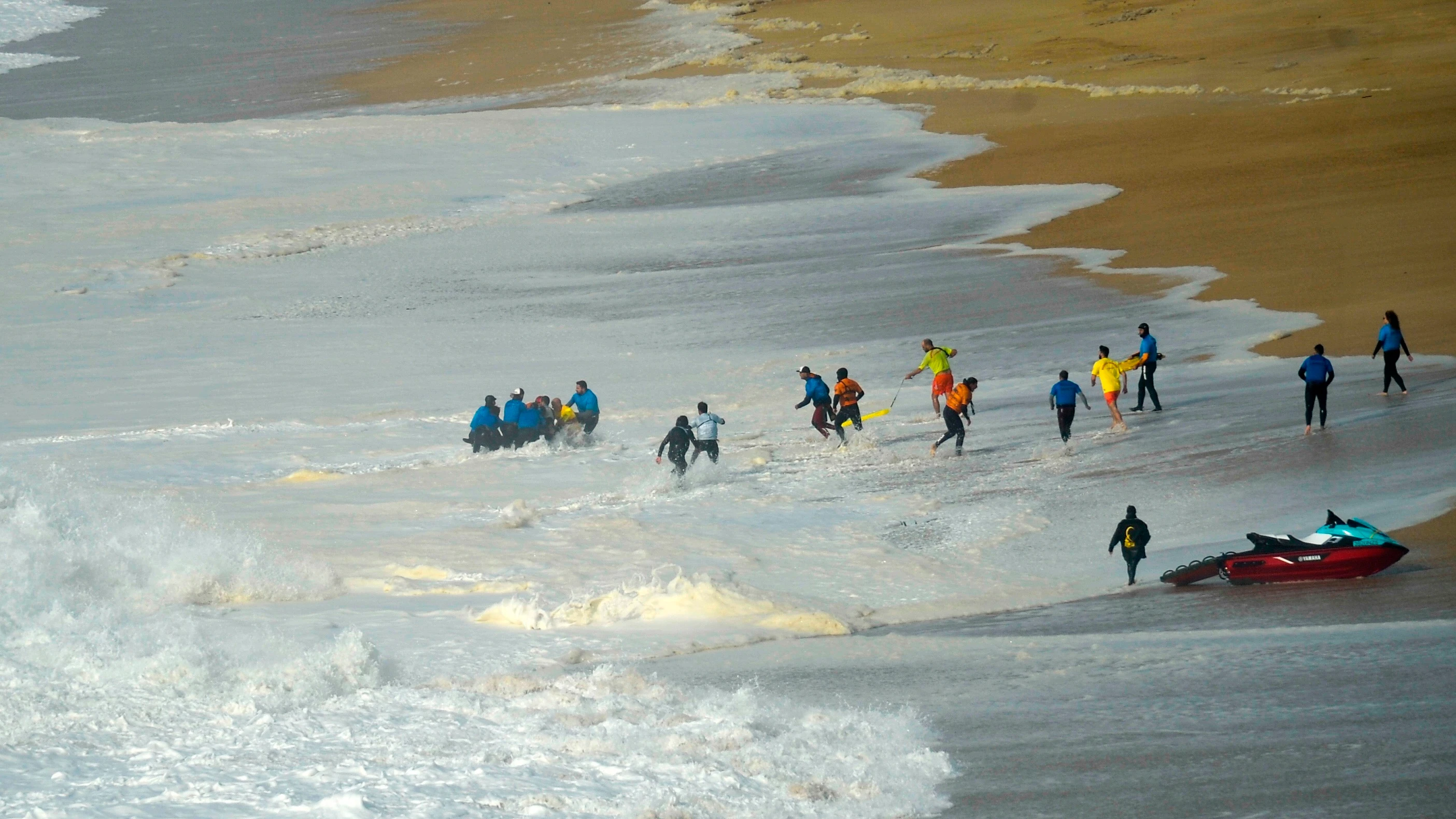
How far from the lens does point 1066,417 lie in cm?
1933

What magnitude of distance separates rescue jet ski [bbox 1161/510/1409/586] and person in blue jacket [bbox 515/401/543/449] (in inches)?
400

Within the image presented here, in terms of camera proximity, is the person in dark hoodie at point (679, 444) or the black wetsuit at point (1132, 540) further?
the person in dark hoodie at point (679, 444)

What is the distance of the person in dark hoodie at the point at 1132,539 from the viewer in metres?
14.0

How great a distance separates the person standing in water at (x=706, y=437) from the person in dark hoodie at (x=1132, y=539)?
6.26 metres

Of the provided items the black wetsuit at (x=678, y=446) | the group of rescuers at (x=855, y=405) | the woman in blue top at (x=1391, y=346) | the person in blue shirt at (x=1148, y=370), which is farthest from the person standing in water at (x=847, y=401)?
the woman in blue top at (x=1391, y=346)

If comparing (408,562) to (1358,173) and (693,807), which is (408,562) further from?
(1358,173)

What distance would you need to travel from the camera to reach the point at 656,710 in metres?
10.9

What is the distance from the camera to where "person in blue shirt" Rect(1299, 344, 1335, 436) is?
60.6 feet

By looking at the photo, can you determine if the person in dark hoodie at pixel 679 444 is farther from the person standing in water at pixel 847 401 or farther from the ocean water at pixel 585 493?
the person standing in water at pixel 847 401

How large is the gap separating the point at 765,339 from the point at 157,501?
12409mm

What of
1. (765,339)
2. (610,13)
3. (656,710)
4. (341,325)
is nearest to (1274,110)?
(765,339)

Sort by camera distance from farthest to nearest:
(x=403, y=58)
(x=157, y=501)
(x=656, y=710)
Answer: (x=403, y=58)
(x=157, y=501)
(x=656, y=710)

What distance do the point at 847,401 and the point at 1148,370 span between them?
13.8 ft

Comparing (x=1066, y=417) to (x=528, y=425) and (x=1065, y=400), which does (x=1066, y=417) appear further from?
(x=528, y=425)
